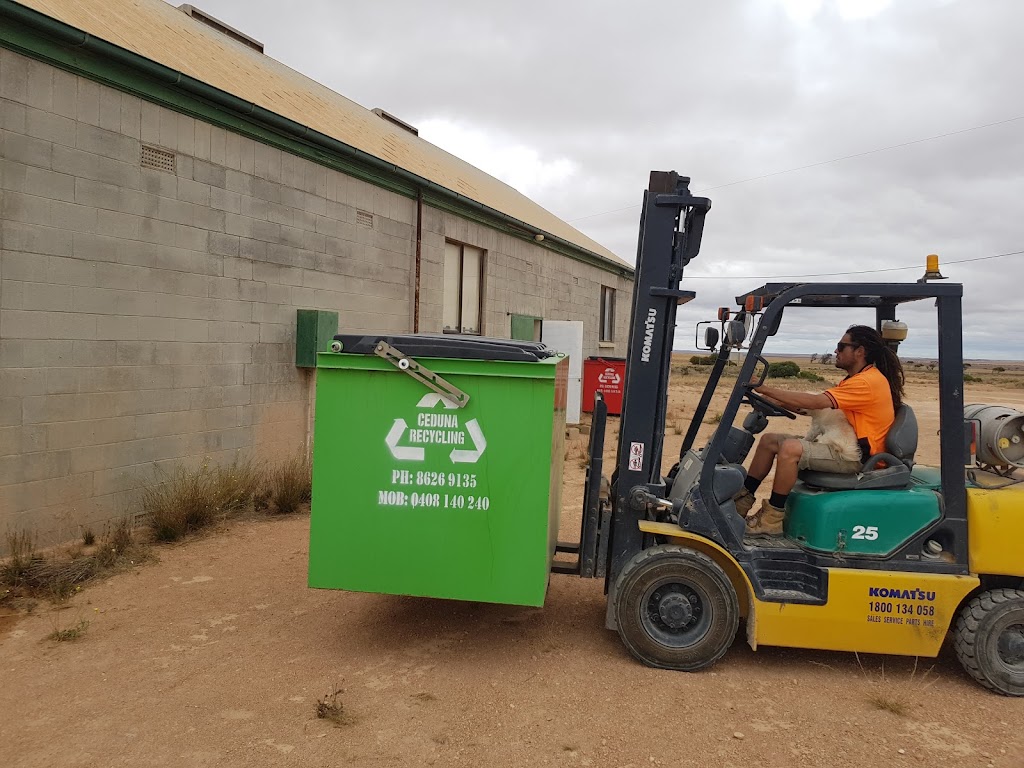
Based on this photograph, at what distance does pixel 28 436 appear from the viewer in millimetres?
6191

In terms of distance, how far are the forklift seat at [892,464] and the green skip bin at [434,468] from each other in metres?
1.88

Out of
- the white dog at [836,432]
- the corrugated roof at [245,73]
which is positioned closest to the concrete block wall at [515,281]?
the corrugated roof at [245,73]

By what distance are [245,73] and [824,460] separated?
981 centimetres


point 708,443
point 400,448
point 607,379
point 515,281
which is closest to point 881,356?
point 708,443

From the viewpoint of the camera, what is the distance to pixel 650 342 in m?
4.67

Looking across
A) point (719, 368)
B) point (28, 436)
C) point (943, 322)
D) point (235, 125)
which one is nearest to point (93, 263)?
point (28, 436)

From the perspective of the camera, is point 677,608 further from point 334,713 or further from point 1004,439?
point 1004,439

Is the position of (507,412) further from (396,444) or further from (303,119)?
(303,119)

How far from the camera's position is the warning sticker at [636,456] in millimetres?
4719

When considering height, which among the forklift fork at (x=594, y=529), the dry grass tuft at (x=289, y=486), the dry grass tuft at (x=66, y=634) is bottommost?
the dry grass tuft at (x=66, y=634)

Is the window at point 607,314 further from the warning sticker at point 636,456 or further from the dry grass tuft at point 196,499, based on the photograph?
the warning sticker at point 636,456

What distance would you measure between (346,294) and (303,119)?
2482 mm

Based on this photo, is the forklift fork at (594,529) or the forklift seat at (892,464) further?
the forklift fork at (594,529)

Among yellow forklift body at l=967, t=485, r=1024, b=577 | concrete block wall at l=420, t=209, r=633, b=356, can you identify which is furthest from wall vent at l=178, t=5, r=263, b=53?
yellow forklift body at l=967, t=485, r=1024, b=577
